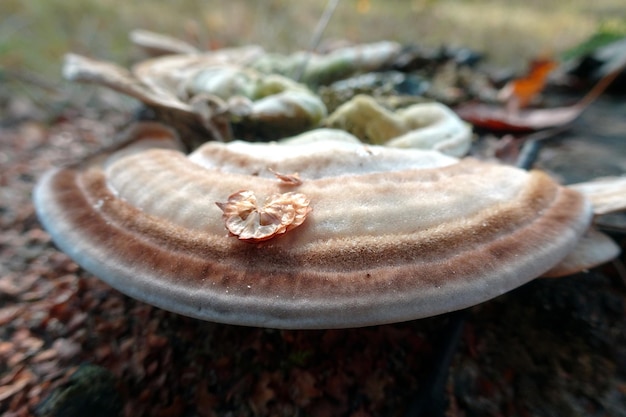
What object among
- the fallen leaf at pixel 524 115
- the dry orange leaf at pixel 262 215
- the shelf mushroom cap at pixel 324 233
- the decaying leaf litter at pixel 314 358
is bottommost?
the decaying leaf litter at pixel 314 358

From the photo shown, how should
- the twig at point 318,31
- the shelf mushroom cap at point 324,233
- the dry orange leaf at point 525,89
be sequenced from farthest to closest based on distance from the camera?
the dry orange leaf at point 525,89 → the twig at point 318,31 → the shelf mushroom cap at point 324,233

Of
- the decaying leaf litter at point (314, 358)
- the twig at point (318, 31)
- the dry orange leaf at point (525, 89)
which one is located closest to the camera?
the decaying leaf litter at point (314, 358)

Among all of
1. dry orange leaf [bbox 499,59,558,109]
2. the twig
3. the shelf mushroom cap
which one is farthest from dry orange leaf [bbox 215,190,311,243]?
dry orange leaf [bbox 499,59,558,109]

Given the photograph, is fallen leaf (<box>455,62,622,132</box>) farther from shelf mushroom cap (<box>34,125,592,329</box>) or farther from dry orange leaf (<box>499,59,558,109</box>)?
shelf mushroom cap (<box>34,125,592,329</box>)

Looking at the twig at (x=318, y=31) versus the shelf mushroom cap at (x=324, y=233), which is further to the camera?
the twig at (x=318, y=31)

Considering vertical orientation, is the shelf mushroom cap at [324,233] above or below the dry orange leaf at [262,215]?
below

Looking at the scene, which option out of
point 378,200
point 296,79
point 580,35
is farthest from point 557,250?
point 580,35

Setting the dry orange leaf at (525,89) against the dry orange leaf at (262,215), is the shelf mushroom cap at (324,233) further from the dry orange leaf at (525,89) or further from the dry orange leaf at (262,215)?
the dry orange leaf at (525,89)


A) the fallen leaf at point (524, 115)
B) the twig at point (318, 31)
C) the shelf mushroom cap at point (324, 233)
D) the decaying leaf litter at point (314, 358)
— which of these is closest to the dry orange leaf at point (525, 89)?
the fallen leaf at point (524, 115)
